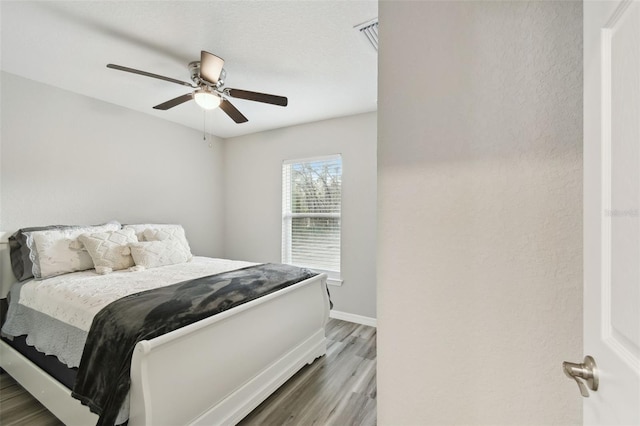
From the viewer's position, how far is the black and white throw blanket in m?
1.27

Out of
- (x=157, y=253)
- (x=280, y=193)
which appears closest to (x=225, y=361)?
(x=157, y=253)

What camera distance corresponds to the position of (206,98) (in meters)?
2.09

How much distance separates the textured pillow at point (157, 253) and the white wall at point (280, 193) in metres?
1.36

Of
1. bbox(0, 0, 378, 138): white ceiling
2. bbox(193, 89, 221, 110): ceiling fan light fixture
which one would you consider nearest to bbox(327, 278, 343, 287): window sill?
bbox(0, 0, 378, 138): white ceiling

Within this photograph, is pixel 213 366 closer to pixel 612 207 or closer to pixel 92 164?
pixel 612 207

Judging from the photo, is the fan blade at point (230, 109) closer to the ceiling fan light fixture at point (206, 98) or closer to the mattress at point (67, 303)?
the ceiling fan light fixture at point (206, 98)

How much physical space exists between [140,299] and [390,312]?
1.47 m

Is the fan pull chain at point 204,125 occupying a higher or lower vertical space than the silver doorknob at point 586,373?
higher

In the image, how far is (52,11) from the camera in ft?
5.41

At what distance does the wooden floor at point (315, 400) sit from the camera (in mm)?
1745

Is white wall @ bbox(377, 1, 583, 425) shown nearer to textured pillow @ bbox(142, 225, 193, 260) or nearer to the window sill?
the window sill

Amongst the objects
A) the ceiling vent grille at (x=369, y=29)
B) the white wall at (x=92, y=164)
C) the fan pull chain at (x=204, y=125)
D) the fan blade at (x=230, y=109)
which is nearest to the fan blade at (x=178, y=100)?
the fan blade at (x=230, y=109)

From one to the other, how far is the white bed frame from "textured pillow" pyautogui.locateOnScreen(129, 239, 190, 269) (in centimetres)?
92

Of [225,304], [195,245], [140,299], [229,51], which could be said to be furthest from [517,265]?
[195,245]
